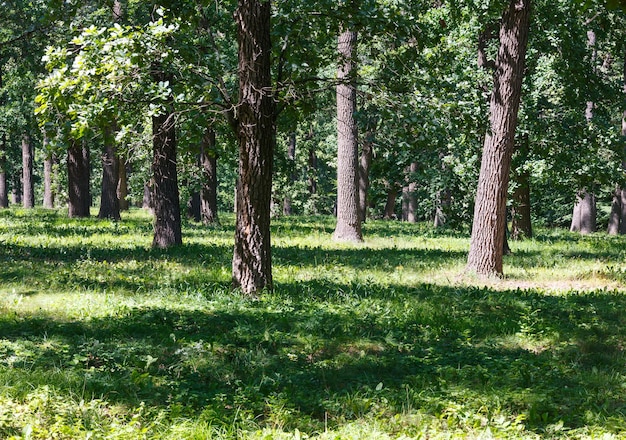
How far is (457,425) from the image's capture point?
575cm

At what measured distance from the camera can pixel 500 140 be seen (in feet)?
41.8

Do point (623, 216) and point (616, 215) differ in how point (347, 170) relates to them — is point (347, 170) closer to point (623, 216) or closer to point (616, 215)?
point (623, 216)

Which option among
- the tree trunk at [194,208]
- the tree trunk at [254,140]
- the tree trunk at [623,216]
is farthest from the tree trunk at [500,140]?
the tree trunk at [623,216]

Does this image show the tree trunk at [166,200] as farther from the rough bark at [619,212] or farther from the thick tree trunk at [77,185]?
the rough bark at [619,212]

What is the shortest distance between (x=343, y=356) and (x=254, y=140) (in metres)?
3.89

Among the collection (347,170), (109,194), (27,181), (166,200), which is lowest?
(166,200)

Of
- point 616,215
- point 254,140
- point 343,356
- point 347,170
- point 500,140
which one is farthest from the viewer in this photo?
point 616,215

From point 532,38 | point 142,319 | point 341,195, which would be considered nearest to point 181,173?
point 341,195

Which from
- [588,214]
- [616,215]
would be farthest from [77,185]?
[616,215]

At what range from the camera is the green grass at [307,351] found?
5.66 m

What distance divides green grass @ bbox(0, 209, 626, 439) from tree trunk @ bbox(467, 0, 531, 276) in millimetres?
714

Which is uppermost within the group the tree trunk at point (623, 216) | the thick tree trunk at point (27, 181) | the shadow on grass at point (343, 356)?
the thick tree trunk at point (27, 181)

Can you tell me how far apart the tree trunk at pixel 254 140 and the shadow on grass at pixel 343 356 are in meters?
0.60

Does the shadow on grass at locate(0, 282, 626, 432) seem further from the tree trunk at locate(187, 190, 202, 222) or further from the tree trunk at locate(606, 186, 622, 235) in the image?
the tree trunk at locate(606, 186, 622, 235)
